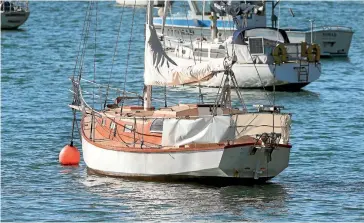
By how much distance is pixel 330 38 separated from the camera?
79.6m

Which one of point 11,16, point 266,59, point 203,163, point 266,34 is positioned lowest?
point 11,16

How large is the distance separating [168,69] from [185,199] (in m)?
4.66

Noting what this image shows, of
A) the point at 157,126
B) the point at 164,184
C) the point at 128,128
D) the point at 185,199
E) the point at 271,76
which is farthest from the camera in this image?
the point at 271,76

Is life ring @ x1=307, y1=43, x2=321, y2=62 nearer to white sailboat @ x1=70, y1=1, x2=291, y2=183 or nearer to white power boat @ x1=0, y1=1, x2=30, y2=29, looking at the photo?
white sailboat @ x1=70, y1=1, x2=291, y2=183

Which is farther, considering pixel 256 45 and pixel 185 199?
pixel 256 45

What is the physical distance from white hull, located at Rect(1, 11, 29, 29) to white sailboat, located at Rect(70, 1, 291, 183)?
2449 inches

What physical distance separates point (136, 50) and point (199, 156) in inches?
1983

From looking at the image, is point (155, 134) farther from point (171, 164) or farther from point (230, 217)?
point (230, 217)

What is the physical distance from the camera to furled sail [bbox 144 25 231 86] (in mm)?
36594

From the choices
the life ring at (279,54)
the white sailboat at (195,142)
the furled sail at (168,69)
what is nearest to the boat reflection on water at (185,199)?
the white sailboat at (195,142)

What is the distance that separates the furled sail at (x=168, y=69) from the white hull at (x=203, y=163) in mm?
2665

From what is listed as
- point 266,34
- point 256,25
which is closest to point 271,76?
point 266,34

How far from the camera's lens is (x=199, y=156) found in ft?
113

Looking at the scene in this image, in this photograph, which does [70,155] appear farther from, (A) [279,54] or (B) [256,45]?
(B) [256,45]
